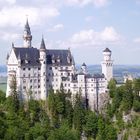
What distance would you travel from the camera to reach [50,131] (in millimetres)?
107062

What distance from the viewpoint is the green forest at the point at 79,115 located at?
11138cm

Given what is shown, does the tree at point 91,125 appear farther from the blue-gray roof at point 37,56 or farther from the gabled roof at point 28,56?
the gabled roof at point 28,56

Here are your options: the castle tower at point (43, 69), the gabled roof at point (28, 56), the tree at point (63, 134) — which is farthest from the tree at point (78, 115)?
the gabled roof at point (28, 56)

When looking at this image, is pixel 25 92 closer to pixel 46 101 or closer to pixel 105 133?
pixel 46 101

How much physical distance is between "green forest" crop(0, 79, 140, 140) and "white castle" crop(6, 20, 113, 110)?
3.31 meters

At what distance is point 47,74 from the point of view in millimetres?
124625

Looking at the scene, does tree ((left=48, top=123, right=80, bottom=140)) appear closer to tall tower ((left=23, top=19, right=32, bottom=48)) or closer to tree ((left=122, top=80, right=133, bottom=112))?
tree ((left=122, top=80, right=133, bottom=112))

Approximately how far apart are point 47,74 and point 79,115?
17.2m

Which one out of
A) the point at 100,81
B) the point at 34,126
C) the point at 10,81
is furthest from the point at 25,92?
the point at 100,81

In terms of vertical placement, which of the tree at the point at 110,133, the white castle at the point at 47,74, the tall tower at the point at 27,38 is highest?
the tall tower at the point at 27,38

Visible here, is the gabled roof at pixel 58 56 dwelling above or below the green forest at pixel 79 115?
above

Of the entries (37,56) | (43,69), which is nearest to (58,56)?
(37,56)

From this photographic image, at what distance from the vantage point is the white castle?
120 metres

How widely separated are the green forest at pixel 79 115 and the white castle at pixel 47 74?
3.31 m
